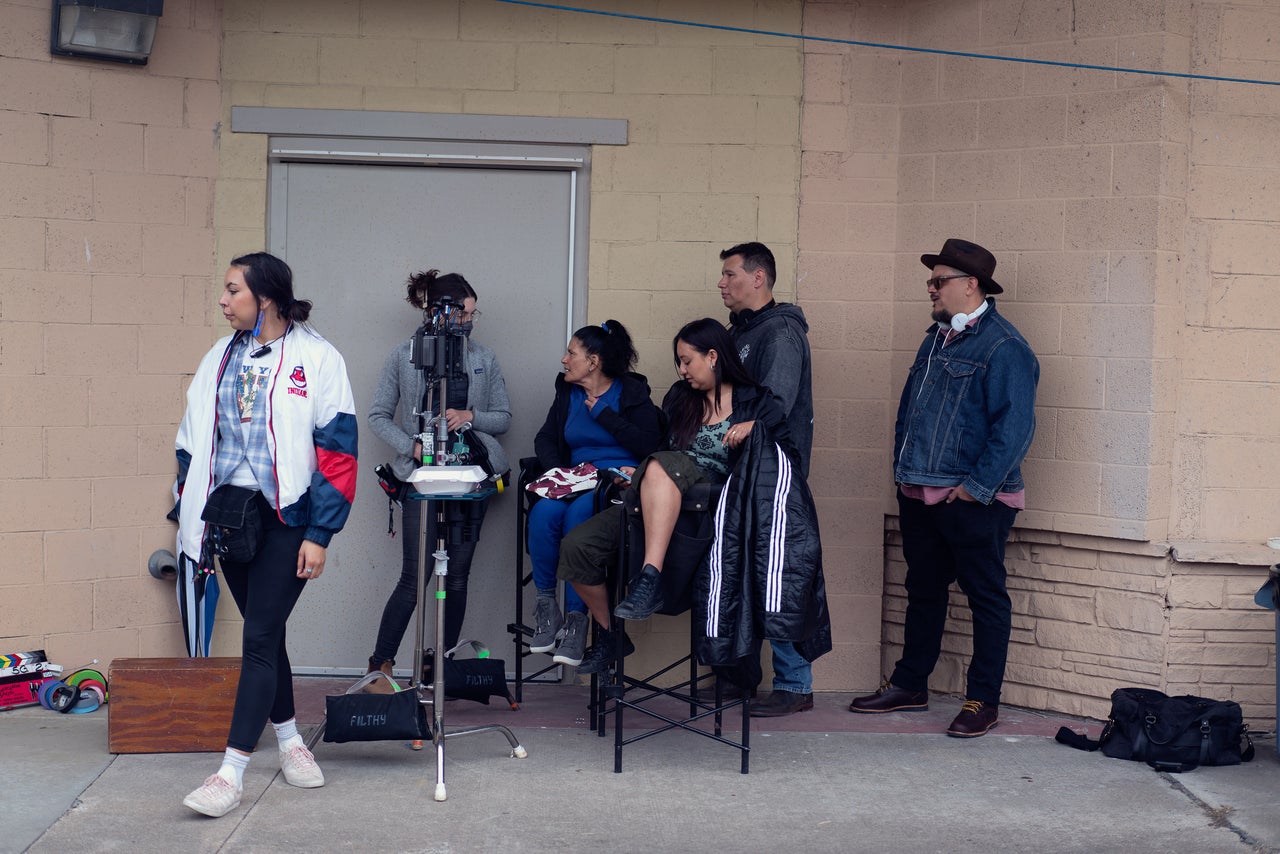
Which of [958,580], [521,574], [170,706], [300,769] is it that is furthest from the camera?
[521,574]

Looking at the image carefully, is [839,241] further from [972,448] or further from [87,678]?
[87,678]

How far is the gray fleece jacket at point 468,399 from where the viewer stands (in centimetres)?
594

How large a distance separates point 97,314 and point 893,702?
12.6 ft

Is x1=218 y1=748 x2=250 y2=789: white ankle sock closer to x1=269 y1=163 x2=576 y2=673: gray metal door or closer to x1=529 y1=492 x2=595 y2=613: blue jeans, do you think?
x1=529 y1=492 x2=595 y2=613: blue jeans

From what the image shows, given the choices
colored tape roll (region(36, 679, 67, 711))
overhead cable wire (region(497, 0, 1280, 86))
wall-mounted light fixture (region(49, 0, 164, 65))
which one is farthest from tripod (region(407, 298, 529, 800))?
wall-mounted light fixture (region(49, 0, 164, 65))

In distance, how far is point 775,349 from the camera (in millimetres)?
5605

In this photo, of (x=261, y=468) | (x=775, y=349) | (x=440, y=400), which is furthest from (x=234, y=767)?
(x=775, y=349)

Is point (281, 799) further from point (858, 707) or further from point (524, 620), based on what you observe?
point (858, 707)

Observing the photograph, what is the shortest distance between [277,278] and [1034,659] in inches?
142

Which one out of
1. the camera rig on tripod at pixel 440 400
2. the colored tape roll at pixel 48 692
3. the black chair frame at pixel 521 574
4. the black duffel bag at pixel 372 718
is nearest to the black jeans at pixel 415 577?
the black chair frame at pixel 521 574

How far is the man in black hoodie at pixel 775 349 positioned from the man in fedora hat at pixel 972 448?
468mm

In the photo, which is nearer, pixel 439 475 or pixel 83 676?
pixel 439 475

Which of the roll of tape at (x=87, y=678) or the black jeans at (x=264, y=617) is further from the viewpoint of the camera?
the roll of tape at (x=87, y=678)

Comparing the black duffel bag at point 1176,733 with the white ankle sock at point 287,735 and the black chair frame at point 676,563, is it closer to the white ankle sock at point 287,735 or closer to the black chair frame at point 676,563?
the black chair frame at point 676,563
